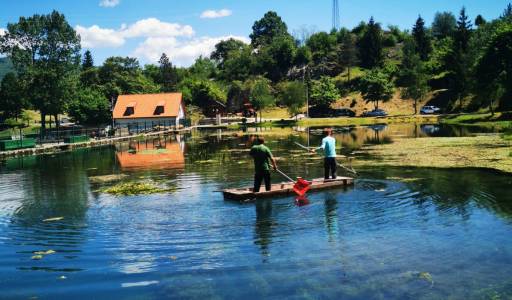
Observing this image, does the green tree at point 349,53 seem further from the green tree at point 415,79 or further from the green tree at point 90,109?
the green tree at point 90,109

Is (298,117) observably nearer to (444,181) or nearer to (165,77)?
(165,77)

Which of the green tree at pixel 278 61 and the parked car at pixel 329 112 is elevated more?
the green tree at pixel 278 61

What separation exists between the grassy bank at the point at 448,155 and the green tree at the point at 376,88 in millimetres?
67221

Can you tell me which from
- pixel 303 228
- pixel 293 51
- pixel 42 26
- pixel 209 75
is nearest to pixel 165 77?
pixel 209 75

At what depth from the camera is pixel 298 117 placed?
109m

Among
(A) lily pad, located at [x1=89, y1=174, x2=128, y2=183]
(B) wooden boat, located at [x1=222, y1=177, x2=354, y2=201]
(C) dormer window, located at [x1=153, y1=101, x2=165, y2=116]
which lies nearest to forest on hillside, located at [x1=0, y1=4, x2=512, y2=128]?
(C) dormer window, located at [x1=153, y1=101, x2=165, y2=116]

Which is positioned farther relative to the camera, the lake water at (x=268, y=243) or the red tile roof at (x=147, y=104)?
the red tile roof at (x=147, y=104)

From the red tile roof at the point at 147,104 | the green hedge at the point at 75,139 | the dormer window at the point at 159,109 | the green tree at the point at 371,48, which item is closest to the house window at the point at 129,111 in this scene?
the red tile roof at the point at 147,104

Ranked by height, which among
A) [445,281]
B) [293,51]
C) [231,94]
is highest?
[293,51]

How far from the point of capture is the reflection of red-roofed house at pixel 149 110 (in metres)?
98.8

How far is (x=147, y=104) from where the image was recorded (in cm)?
10206

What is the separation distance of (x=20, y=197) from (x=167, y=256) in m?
13.8

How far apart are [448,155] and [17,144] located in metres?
43.5

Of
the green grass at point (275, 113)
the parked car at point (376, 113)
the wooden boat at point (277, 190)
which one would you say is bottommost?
the wooden boat at point (277, 190)
